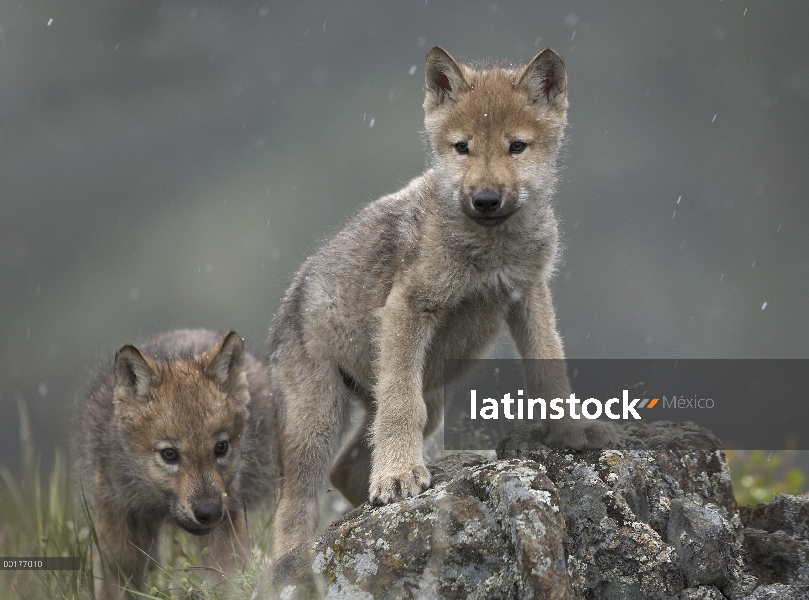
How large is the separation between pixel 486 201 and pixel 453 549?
1.65 m

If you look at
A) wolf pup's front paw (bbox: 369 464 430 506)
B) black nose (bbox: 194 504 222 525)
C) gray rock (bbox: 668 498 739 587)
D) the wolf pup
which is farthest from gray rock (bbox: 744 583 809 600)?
black nose (bbox: 194 504 222 525)

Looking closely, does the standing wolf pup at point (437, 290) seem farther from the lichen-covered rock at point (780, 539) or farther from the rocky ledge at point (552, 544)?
the lichen-covered rock at point (780, 539)

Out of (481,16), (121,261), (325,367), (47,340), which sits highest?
(481,16)

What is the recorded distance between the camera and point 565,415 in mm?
4516

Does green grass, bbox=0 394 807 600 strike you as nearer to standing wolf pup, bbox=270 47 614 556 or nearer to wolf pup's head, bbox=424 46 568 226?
standing wolf pup, bbox=270 47 614 556

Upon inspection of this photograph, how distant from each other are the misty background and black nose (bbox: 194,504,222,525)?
16.6 meters

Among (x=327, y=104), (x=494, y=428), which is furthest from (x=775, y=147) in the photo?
(x=494, y=428)

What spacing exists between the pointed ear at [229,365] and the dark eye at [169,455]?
469mm

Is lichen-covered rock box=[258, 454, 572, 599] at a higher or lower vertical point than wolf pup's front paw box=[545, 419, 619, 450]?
lower

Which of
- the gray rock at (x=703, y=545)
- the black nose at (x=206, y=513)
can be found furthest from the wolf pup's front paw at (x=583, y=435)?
the black nose at (x=206, y=513)

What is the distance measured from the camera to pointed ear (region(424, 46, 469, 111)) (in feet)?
15.9

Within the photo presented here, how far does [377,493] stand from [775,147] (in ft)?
126

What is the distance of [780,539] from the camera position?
411 cm

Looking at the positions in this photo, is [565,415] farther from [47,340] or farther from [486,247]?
[47,340]
